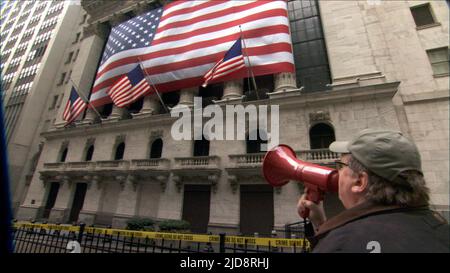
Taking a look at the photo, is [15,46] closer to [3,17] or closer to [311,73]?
[3,17]

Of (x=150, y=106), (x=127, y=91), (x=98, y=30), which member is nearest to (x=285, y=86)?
(x=127, y=91)

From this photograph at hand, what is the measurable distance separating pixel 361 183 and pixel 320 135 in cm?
1350

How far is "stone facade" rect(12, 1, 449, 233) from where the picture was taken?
12.4 m

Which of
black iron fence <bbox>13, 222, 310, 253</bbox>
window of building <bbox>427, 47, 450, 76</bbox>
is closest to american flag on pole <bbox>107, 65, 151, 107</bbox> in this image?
black iron fence <bbox>13, 222, 310, 253</bbox>

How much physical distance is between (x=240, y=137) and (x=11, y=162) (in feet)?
112

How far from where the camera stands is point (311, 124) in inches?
551

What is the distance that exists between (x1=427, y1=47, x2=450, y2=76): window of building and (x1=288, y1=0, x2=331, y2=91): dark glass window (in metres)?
5.91

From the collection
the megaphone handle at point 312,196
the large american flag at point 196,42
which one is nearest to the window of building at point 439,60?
the large american flag at point 196,42

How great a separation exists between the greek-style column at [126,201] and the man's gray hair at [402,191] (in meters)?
17.9

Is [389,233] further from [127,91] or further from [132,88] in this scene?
[127,91]

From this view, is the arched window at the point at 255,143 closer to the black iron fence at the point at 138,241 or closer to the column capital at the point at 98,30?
the black iron fence at the point at 138,241

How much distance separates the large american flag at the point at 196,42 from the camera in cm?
1361

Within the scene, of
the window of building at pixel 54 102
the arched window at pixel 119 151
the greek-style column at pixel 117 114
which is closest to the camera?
the arched window at pixel 119 151
